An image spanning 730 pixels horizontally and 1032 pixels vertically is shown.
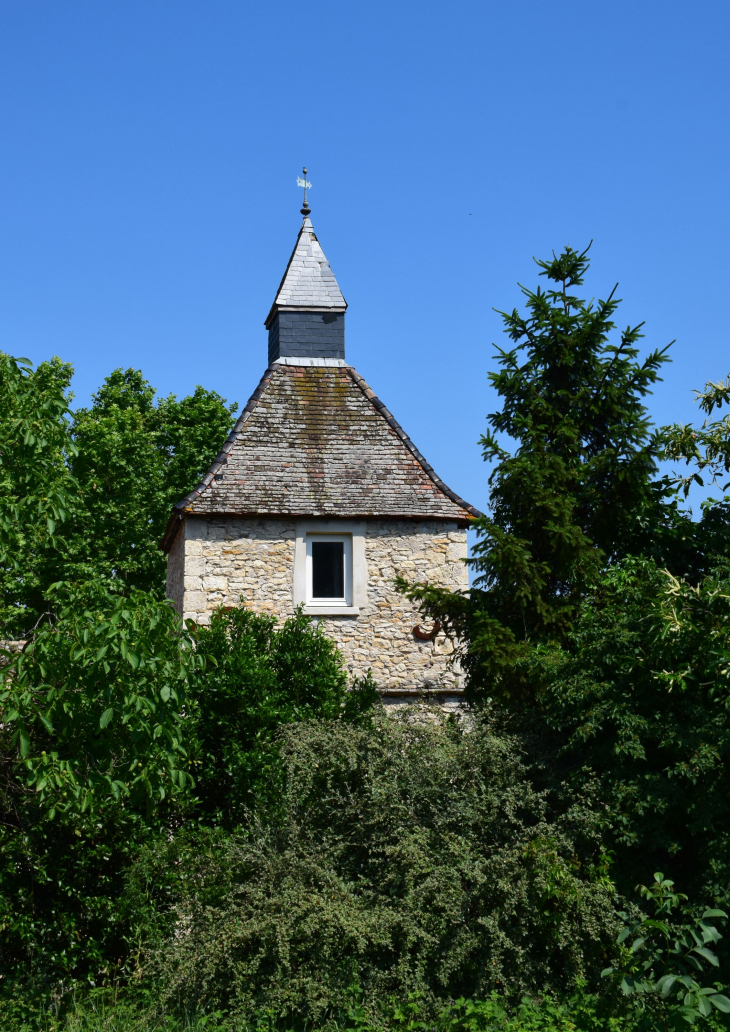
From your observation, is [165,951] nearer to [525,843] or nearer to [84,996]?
[84,996]

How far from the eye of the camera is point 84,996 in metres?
8.36

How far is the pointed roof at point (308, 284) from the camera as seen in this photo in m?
18.3

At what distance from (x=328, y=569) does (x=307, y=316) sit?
4988mm

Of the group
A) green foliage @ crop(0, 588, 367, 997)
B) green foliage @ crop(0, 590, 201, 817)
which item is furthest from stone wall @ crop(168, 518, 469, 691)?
green foliage @ crop(0, 590, 201, 817)

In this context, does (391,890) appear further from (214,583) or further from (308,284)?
(308,284)

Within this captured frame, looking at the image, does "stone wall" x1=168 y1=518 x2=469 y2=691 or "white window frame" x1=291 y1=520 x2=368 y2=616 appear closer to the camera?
"stone wall" x1=168 y1=518 x2=469 y2=691

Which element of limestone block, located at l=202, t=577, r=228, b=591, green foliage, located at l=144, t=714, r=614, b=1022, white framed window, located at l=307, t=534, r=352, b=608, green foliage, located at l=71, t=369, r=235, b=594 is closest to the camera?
green foliage, located at l=144, t=714, r=614, b=1022

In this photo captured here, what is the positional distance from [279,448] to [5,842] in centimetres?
867

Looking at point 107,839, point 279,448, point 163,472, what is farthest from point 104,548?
point 107,839

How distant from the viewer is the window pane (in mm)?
15633

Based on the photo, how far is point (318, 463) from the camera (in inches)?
636

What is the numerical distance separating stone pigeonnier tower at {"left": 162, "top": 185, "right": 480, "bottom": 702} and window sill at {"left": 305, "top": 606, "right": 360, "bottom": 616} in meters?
0.02

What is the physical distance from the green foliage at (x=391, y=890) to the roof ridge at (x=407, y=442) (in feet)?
25.8

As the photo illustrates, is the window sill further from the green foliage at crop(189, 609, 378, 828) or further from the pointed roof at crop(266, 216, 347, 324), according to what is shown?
the pointed roof at crop(266, 216, 347, 324)
